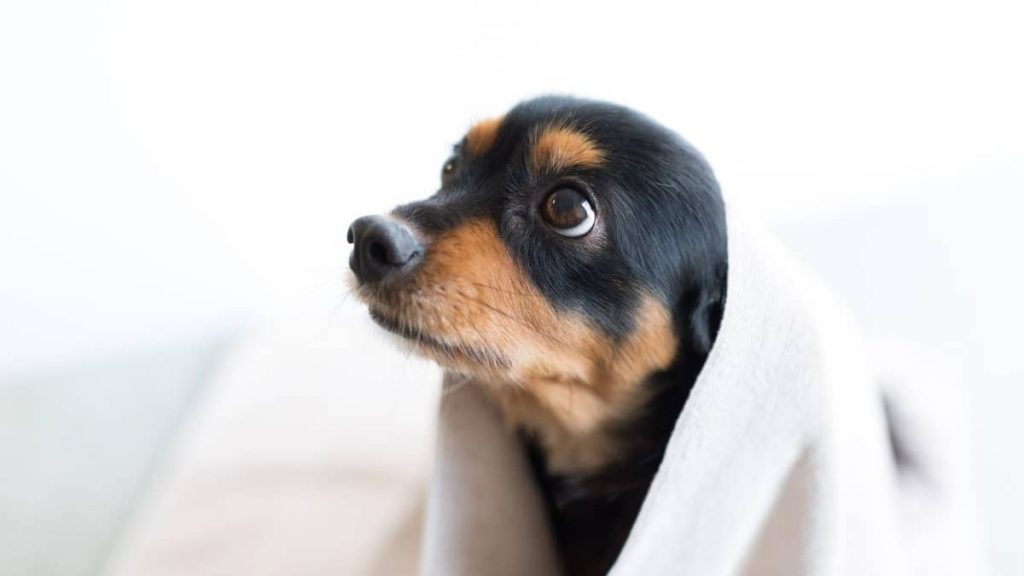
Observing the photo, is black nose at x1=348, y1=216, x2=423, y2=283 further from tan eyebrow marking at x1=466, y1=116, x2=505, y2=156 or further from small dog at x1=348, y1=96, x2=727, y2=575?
tan eyebrow marking at x1=466, y1=116, x2=505, y2=156

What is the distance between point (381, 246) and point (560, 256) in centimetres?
17

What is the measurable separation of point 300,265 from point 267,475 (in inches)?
28.2

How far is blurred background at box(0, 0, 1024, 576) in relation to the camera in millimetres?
1343

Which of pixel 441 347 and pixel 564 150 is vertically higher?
pixel 564 150

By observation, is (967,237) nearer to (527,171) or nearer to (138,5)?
(527,171)

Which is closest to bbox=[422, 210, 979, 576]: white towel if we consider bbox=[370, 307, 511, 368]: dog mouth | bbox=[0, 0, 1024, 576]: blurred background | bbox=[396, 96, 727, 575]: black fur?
bbox=[396, 96, 727, 575]: black fur

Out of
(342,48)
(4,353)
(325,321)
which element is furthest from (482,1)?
(4,353)

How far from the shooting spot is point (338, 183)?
68.4 inches

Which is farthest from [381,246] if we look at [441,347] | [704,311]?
[704,311]

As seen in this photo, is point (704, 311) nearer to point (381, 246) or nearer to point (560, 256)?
point (560, 256)

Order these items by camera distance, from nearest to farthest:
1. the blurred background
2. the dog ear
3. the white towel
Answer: the white towel → the dog ear → the blurred background

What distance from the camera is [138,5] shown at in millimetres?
1506

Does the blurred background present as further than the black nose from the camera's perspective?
Yes

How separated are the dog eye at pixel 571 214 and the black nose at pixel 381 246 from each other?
134 millimetres
